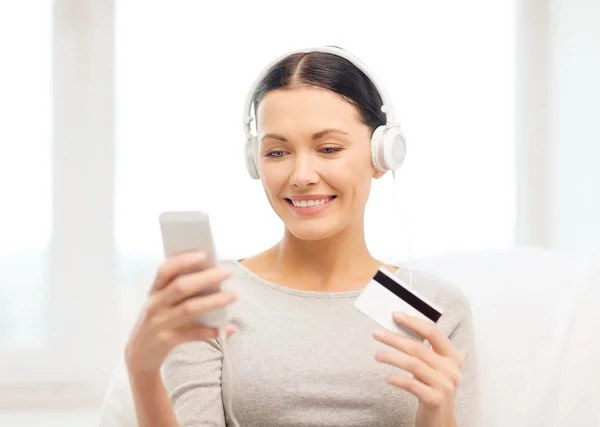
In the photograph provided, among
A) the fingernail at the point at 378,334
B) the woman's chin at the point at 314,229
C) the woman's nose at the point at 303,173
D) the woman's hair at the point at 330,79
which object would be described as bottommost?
the fingernail at the point at 378,334

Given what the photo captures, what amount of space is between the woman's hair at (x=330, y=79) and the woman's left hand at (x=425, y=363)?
1.29ft

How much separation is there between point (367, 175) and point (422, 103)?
3.53 ft

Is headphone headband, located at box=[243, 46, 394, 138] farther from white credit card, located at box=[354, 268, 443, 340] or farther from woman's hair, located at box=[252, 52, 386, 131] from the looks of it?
white credit card, located at box=[354, 268, 443, 340]

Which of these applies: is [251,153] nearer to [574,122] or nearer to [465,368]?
[465,368]

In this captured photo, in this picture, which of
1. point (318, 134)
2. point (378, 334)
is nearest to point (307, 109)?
point (318, 134)

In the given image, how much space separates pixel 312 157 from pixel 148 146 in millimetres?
1104

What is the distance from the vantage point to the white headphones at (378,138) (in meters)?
1.27

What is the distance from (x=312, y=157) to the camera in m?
1.25

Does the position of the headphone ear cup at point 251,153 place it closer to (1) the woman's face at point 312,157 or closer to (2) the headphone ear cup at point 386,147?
(1) the woman's face at point 312,157

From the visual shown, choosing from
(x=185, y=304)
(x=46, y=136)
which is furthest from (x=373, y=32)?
(x=185, y=304)

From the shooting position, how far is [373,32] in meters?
2.30

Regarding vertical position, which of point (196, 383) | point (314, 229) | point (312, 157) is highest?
point (312, 157)

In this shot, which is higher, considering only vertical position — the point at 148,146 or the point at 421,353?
the point at 148,146

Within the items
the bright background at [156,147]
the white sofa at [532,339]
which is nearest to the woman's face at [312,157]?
the white sofa at [532,339]
